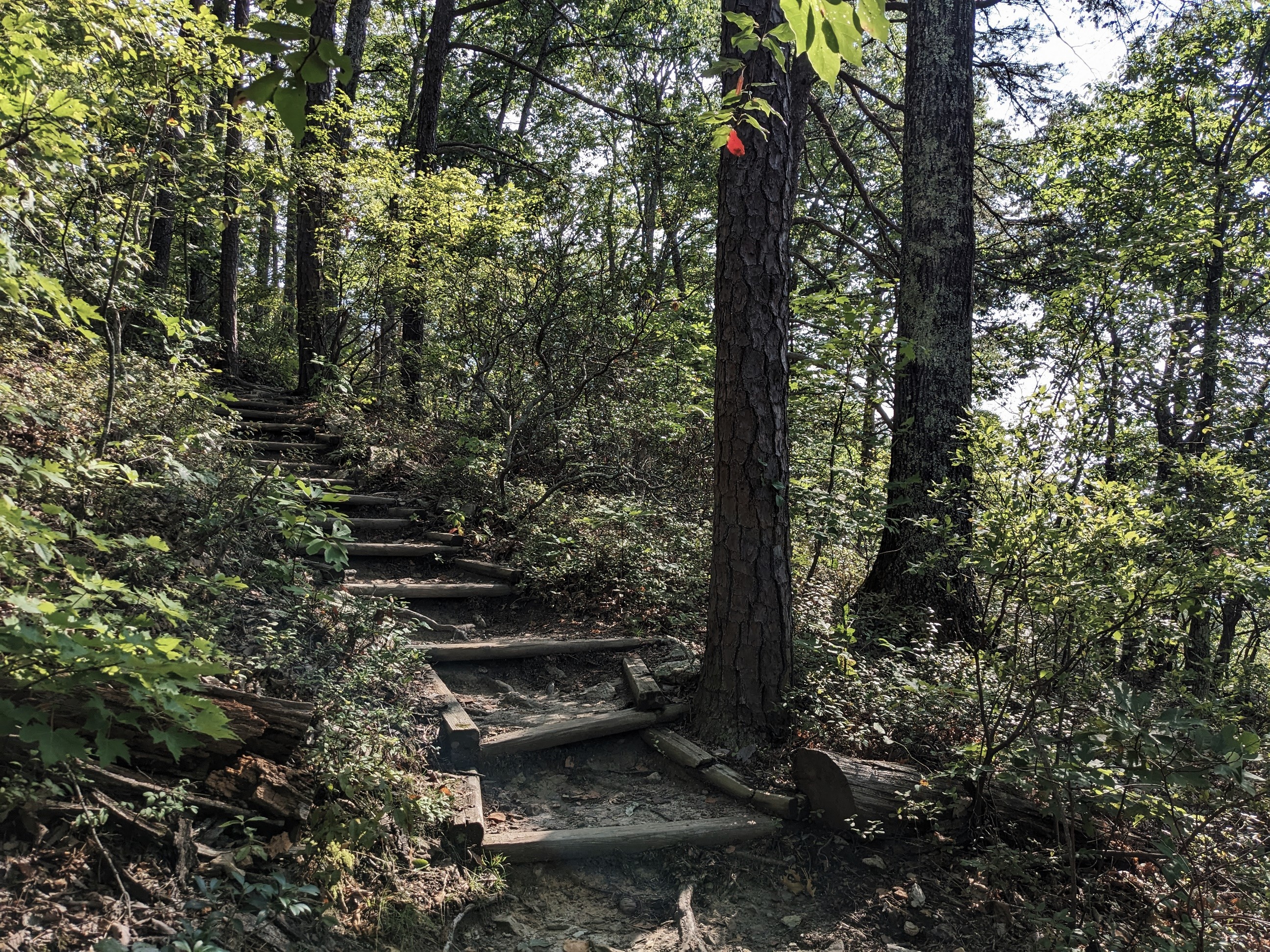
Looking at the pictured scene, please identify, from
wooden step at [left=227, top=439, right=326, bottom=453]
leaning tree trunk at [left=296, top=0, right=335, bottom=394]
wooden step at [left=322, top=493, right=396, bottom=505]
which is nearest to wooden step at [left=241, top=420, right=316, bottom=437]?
wooden step at [left=227, top=439, right=326, bottom=453]

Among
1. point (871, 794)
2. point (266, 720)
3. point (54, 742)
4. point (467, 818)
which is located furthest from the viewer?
point (871, 794)

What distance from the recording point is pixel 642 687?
442 centimetres

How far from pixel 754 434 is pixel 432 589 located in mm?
3043

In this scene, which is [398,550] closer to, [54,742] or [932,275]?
[54,742]

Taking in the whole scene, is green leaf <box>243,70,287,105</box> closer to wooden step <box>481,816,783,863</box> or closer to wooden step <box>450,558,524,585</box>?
wooden step <box>481,816,783,863</box>

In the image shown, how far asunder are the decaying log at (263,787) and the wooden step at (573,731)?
4.09 feet

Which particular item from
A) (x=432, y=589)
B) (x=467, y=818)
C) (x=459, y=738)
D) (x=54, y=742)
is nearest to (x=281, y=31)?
(x=54, y=742)

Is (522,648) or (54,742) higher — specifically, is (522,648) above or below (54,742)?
below

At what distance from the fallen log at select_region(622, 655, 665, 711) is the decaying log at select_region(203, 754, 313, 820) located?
6.97ft

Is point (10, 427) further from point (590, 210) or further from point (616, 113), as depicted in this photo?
point (616, 113)

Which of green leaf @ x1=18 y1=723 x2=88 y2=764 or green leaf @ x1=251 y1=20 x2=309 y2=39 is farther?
green leaf @ x1=18 y1=723 x2=88 y2=764

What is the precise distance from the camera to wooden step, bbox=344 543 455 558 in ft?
19.9

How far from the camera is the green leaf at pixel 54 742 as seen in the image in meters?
1.74

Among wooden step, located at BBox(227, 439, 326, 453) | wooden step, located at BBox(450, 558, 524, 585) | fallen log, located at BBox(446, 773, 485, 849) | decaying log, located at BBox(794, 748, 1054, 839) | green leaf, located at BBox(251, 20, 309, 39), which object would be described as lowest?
fallen log, located at BBox(446, 773, 485, 849)
